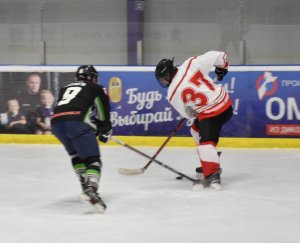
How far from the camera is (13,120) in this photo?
6.55m

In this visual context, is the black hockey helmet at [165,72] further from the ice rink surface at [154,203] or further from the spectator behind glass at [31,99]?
the spectator behind glass at [31,99]

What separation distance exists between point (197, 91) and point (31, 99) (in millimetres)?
2824

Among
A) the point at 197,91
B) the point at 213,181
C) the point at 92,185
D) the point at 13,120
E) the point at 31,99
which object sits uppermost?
the point at 197,91

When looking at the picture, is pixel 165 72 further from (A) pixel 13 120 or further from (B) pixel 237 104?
(A) pixel 13 120

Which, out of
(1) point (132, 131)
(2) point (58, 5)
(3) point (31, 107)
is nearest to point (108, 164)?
(1) point (132, 131)

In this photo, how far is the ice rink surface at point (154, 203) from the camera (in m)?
3.03

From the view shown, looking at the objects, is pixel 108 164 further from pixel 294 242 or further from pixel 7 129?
pixel 294 242

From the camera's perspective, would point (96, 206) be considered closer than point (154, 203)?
Yes

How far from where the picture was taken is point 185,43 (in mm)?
7371

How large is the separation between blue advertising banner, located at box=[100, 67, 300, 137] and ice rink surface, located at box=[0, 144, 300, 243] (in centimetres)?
48

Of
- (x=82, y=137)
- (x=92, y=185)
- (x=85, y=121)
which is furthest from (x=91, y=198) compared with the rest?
(x=85, y=121)

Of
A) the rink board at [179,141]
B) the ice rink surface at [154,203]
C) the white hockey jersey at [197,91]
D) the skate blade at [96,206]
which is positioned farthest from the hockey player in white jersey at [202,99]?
the rink board at [179,141]

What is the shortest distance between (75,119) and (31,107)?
3139mm

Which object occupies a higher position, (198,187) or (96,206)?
(96,206)
